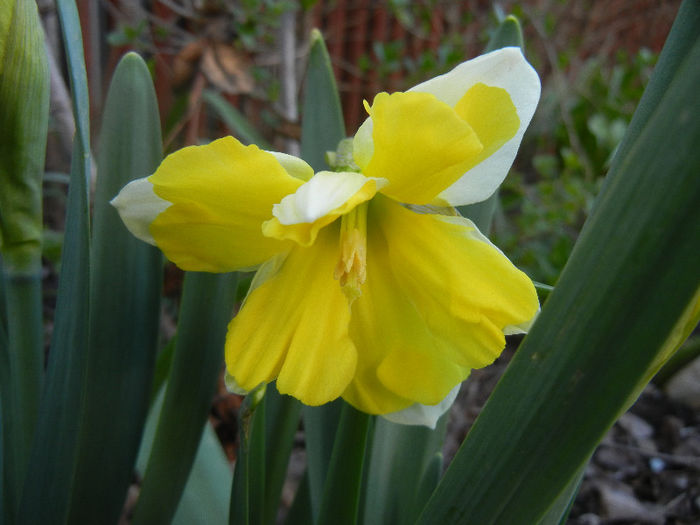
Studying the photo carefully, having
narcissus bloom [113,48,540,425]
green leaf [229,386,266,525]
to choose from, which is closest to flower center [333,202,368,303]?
narcissus bloom [113,48,540,425]

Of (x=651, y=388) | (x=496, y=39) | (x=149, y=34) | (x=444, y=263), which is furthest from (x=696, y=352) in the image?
(x=149, y=34)

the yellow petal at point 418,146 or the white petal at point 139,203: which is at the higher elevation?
the yellow petal at point 418,146

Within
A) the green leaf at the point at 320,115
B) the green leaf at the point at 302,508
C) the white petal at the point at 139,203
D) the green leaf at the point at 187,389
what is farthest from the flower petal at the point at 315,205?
the green leaf at the point at 302,508

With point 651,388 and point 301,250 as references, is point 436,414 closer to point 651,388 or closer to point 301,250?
point 301,250

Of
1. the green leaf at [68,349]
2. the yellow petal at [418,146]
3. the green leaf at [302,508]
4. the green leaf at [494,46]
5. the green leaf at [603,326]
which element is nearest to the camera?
the green leaf at [603,326]

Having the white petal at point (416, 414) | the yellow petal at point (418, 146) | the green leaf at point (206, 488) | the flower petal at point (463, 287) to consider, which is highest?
the yellow petal at point (418, 146)

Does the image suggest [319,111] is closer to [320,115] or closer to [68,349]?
[320,115]

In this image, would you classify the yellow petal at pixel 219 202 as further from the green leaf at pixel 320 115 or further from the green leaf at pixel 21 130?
the green leaf at pixel 320 115
